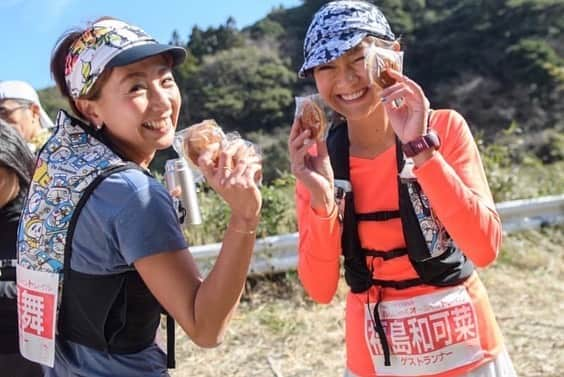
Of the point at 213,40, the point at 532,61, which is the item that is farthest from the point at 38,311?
the point at 213,40

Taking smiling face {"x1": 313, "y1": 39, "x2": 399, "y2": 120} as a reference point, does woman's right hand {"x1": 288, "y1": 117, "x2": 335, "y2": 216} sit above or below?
below

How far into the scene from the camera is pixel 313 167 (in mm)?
2070

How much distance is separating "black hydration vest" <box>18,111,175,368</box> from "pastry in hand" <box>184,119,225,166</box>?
0.55 ft

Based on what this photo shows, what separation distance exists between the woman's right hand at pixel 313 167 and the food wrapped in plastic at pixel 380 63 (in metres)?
0.27

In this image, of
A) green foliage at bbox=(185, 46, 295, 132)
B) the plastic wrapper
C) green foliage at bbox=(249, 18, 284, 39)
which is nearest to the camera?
the plastic wrapper

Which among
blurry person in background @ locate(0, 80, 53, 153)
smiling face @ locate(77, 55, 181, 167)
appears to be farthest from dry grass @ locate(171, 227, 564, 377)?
smiling face @ locate(77, 55, 181, 167)

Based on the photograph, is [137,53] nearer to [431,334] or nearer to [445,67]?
[431,334]

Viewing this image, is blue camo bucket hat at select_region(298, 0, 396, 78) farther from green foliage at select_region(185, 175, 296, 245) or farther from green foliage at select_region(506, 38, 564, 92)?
green foliage at select_region(506, 38, 564, 92)

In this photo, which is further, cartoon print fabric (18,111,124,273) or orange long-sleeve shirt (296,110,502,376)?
orange long-sleeve shirt (296,110,502,376)

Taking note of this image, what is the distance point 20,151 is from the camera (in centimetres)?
242

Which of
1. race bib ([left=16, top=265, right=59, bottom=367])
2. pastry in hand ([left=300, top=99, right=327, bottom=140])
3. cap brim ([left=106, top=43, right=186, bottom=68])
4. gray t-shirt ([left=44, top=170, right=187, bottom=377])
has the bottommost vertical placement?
race bib ([left=16, top=265, right=59, bottom=367])

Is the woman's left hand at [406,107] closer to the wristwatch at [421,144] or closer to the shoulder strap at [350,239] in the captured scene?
the wristwatch at [421,144]

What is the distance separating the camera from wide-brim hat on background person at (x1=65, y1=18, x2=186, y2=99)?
156 centimetres

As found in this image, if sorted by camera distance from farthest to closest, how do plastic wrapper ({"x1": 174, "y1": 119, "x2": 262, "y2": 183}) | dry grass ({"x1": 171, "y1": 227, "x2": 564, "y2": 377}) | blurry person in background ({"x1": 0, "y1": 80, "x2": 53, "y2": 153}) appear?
dry grass ({"x1": 171, "y1": 227, "x2": 564, "y2": 377})
blurry person in background ({"x1": 0, "y1": 80, "x2": 53, "y2": 153})
plastic wrapper ({"x1": 174, "y1": 119, "x2": 262, "y2": 183})
